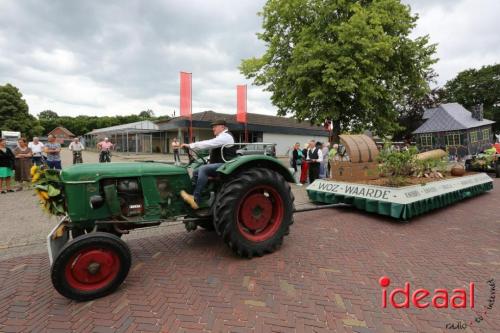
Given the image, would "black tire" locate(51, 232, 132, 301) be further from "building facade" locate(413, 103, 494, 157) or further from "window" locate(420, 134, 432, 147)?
"window" locate(420, 134, 432, 147)

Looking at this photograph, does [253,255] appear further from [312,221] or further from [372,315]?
[312,221]

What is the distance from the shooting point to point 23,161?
9281mm

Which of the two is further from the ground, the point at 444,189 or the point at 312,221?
the point at 444,189

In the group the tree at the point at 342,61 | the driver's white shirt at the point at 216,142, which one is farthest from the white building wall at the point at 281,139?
the driver's white shirt at the point at 216,142

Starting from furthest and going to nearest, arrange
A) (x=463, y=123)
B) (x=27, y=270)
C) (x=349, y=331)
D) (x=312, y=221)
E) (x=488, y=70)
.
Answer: (x=488, y=70), (x=463, y=123), (x=312, y=221), (x=27, y=270), (x=349, y=331)

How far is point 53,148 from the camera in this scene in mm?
9070

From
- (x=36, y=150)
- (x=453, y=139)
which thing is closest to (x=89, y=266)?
(x=36, y=150)

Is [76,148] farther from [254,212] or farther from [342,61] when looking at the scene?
[342,61]

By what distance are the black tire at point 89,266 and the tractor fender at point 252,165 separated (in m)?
1.44

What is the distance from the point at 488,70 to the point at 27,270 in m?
56.7

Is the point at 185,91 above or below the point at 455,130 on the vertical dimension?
above

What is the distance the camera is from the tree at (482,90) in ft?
132

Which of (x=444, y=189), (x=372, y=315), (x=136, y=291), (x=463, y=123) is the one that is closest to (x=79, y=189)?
(x=136, y=291)

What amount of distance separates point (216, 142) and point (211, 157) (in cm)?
28
